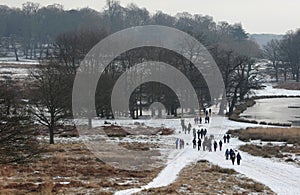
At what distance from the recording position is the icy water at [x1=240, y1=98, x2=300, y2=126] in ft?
184

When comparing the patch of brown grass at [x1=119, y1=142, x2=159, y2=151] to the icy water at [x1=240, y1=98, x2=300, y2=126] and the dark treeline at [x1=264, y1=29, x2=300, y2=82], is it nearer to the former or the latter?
the icy water at [x1=240, y1=98, x2=300, y2=126]

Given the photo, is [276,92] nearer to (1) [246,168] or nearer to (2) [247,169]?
(1) [246,168]

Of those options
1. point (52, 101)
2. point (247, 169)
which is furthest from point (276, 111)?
point (247, 169)

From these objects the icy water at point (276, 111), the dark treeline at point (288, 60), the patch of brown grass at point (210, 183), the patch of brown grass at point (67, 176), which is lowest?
the patch of brown grass at point (210, 183)

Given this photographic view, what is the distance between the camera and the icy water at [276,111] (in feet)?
184

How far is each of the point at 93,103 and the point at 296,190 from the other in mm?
27696

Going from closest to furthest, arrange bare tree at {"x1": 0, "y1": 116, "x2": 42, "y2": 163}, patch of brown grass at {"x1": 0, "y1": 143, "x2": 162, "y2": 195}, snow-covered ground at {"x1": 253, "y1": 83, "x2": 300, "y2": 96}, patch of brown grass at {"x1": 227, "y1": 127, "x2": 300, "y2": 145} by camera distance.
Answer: bare tree at {"x1": 0, "y1": 116, "x2": 42, "y2": 163}
patch of brown grass at {"x1": 0, "y1": 143, "x2": 162, "y2": 195}
patch of brown grass at {"x1": 227, "y1": 127, "x2": 300, "y2": 145}
snow-covered ground at {"x1": 253, "y1": 83, "x2": 300, "y2": 96}

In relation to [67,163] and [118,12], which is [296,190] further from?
[118,12]

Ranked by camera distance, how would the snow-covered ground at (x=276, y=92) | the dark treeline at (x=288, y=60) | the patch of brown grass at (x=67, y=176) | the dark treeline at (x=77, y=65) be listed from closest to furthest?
1. the patch of brown grass at (x=67, y=176)
2. the dark treeline at (x=77, y=65)
3. the snow-covered ground at (x=276, y=92)
4. the dark treeline at (x=288, y=60)

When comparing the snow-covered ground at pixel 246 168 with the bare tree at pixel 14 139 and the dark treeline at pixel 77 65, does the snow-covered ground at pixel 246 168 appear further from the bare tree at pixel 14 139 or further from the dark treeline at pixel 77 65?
the dark treeline at pixel 77 65

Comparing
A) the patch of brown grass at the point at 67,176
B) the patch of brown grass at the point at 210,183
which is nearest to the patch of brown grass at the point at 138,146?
the patch of brown grass at the point at 67,176

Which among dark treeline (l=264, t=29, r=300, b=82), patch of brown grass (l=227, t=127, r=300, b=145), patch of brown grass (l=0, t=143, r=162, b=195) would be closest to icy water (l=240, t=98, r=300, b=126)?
patch of brown grass (l=227, t=127, r=300, b=145)

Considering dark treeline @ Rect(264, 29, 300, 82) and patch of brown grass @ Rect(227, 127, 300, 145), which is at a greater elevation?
dark treeline @ Rect(264, 29, 300, 82)

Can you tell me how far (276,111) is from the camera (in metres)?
64.9
